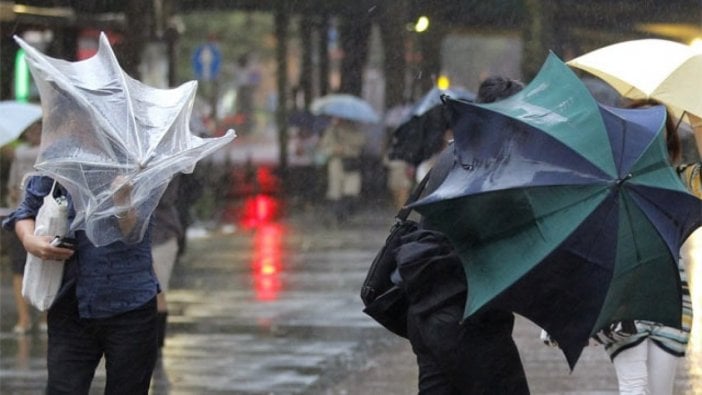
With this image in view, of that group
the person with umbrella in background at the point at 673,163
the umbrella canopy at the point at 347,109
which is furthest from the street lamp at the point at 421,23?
the person with umbrella in background at the point at 673,163

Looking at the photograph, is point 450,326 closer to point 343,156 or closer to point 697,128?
point 697,128

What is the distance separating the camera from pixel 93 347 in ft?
18.2

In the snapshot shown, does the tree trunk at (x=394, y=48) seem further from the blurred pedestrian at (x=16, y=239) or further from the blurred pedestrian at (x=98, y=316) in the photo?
the blurred pedestrian at (x=98, y=316)

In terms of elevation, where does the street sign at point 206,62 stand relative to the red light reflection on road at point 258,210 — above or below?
above

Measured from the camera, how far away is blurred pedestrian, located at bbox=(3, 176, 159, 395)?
5453 mm

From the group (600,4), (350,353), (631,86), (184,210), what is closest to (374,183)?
(600,4)

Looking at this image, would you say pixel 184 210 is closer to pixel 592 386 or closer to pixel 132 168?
pixel 592 386

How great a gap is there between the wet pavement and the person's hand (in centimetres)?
316

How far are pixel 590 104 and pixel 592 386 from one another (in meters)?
4.22

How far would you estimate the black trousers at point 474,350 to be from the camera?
187 inches

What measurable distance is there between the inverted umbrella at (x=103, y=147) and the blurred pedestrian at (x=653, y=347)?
1922 mm

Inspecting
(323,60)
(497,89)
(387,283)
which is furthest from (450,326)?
(323,60)

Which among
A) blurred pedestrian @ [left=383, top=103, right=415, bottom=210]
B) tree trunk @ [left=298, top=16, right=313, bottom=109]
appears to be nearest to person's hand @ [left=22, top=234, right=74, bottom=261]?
blurred pedestrian @ [left=383, top=103, right=415, bottom=210]

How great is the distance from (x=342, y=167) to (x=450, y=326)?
17.6m
